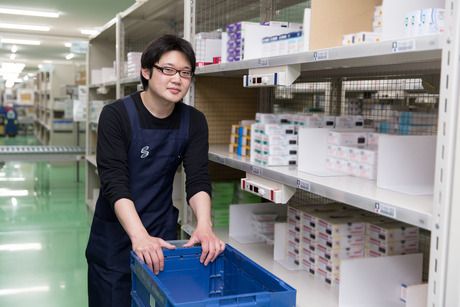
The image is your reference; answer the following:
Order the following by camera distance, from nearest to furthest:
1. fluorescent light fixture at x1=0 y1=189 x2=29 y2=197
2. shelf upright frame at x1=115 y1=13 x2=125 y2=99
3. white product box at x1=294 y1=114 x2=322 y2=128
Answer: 1. white product box at x1=294 y1=114 x2=322 y2=128
2. shelf upright frame at x1=115 y1=13 x2=125 y2=99
3. fluorescent light fixture at x1=0 y1=189 x2=29 y2=197

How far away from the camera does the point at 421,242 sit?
2441 millimetres

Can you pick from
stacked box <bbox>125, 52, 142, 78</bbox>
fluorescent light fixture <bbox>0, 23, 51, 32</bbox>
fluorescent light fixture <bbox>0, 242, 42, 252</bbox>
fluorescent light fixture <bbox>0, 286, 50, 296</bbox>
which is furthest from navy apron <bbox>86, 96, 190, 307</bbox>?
fluorescent light fixture <bbox>0, 23, 51, 32</bbox>

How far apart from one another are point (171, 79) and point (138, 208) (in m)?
0.64

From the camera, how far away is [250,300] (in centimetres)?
156

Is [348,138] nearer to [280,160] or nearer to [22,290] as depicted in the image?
[280,160]

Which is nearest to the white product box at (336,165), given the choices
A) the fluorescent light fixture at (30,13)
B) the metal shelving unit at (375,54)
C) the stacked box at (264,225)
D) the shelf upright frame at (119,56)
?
the metal shelving unit at (375,54)

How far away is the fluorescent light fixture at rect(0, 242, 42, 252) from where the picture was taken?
527 centimetres

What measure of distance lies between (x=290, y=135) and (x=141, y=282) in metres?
0.98

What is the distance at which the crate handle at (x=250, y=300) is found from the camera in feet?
5.01

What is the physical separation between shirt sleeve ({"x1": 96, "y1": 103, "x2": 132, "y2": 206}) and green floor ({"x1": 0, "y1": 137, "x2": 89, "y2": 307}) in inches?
84.7

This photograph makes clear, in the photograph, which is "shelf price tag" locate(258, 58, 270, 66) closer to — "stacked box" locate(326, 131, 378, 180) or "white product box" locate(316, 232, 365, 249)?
"stacked box" locate(326, 131, 378, 180)

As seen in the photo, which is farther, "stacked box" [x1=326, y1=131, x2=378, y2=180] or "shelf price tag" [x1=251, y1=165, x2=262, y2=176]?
"shelf price tag" [x1=251, y1=165, x2=262, y2=176]

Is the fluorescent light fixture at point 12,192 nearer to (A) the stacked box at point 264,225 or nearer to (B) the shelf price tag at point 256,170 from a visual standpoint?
(A) the stacked box at point 264,225

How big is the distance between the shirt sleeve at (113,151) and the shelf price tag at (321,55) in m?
0.90
